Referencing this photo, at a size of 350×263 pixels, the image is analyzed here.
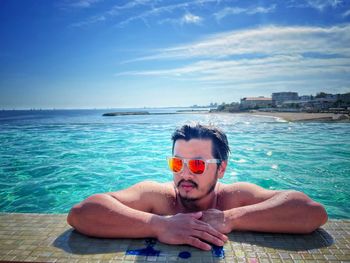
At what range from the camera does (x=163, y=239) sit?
2031mm

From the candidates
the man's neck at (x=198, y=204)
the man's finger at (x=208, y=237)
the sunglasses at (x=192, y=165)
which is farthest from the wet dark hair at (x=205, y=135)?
the man's finger at (x=208, y=237)

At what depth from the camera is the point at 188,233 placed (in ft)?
6.52

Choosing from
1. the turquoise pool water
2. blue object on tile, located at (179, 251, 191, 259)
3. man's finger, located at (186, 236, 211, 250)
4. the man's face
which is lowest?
the turquoise pool water

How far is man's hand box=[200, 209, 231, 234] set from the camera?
2154 mm

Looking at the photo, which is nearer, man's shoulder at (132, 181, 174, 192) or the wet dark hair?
the wet dark hair

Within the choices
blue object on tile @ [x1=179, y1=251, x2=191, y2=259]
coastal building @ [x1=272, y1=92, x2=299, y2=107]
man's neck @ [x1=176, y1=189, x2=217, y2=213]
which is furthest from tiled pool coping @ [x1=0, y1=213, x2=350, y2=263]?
coastal building @ [x1=272, y1=92, x2=299, y2=107]

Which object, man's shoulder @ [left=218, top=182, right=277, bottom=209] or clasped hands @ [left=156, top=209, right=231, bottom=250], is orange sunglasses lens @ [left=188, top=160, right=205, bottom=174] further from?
man's shoulder @ [left=218, top=182, right=277, bottom=209]

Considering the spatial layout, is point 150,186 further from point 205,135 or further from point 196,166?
point 205,135

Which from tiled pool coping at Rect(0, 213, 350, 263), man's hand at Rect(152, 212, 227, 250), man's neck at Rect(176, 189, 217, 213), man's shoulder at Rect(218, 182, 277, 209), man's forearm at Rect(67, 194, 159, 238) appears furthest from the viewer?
man's shoulder at Rect(218, 182, 277, 209)

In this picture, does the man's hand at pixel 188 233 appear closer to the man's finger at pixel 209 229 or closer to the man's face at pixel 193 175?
the man's finger at pixel 209 229

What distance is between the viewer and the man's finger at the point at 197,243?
1937mm

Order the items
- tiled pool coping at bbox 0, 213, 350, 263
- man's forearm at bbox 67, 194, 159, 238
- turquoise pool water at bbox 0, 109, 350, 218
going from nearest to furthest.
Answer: tiled pool coping at bbox 0, 213, 350, 263 → man's forearm at bbox 67, 194, 159, 238 → turquoise pool water at bbox 0, 109, 350, 218

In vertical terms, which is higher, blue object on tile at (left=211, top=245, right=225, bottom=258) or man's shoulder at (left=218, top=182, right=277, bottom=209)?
man's shoulder at (left=218, top=182, right=277, bottom=209)

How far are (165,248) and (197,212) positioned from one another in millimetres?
434
